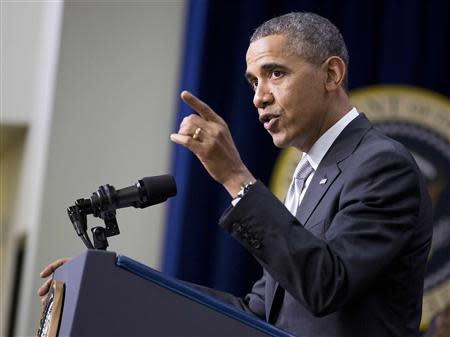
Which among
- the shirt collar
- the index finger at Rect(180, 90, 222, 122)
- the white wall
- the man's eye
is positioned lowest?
the white wall

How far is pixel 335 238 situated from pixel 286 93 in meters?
0.45

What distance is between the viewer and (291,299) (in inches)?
84.9

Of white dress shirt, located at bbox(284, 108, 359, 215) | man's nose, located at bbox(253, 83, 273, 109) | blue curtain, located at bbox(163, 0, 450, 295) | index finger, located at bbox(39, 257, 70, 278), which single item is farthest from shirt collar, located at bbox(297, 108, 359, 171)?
blue curtain, located at bbox(163, 0, 450, 295)

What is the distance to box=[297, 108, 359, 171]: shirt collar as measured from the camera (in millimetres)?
2346

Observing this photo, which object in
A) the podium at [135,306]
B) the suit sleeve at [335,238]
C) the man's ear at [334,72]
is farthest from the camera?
the man's ear at [334,72]

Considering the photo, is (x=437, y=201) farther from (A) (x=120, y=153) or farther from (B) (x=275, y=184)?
Answer: (A) (x=120, y=153)

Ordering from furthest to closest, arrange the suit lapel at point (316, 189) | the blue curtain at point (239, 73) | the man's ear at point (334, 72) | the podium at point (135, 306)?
the blue curtain at point (239, 73), the man's ear at point (334, 72), the suit lapel at point (316, 189), the podium at point (135, 306)

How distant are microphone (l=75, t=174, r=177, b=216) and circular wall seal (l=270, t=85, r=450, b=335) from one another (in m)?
2.75

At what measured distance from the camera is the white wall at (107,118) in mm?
4789

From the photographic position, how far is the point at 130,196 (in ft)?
6.47

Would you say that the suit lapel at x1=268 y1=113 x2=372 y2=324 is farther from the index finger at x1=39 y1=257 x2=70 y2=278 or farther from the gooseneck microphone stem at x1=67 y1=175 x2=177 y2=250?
the index finger at x1=39 y1=257 x2=70 y2=278

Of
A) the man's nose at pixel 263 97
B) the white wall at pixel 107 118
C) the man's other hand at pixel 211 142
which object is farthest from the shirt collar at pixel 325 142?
the white wall at pixel 107 118

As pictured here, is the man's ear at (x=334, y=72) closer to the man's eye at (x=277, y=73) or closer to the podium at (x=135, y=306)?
the man's eye at (x=277, y=73)

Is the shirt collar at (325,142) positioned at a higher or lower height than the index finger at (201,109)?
lower
